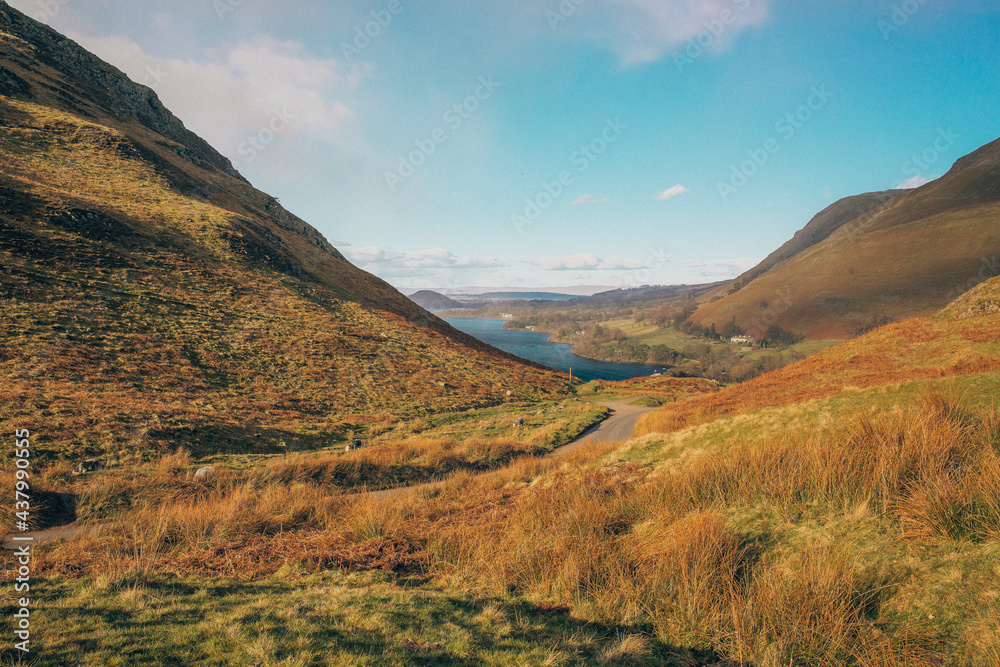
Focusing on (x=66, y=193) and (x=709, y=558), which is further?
(x=66, y=193)

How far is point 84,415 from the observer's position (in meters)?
16.6

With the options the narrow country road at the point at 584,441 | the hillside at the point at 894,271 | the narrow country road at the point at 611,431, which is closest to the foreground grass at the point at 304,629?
the narrow country road at the point at 584,441

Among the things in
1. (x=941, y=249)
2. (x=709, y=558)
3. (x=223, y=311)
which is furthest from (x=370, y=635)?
(x=941, y=249)

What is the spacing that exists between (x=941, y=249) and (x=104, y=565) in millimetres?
205859

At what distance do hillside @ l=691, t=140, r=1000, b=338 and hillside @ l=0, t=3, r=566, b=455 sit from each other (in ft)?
437

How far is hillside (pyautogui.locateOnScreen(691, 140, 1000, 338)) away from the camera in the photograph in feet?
390

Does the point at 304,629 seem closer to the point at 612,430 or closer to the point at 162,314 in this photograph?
the point at 612,430

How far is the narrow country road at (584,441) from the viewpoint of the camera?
820cm

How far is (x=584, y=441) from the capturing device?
2386 centimetres

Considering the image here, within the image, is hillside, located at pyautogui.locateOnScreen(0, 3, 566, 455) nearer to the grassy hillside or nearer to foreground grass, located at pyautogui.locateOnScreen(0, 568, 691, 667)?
the grassy hillside

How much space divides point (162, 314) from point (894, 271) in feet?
639

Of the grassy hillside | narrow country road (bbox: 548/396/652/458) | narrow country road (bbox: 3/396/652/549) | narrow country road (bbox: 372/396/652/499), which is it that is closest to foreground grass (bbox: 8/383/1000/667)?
the grassy hillside

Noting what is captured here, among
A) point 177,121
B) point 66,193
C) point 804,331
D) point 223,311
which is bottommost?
point 804,331

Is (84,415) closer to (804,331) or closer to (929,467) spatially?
(929,467)
